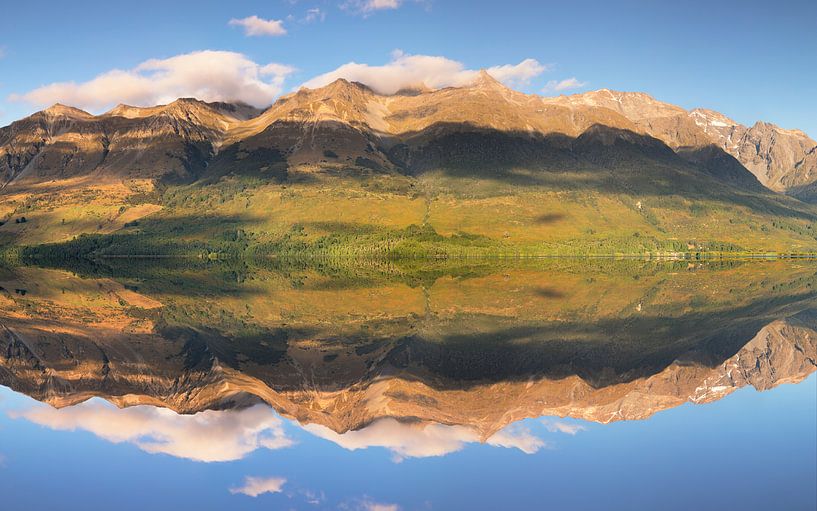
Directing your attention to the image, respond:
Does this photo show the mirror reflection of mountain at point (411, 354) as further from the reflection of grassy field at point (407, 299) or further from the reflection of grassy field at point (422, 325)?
the reflection of grassy field at point (407, 299)

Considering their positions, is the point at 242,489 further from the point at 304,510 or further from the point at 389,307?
the point at 389,307

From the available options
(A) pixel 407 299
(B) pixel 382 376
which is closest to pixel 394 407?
(B) pixel 382 376

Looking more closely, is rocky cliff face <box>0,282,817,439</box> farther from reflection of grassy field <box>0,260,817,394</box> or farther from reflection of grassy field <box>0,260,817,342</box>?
reflection of grassy field <box>0,260,817,342</box>

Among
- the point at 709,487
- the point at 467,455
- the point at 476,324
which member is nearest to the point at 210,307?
the point at 476,324

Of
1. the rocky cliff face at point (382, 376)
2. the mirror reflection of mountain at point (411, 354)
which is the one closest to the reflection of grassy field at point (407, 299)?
the mirror reflection of mountain at point (411, 354)

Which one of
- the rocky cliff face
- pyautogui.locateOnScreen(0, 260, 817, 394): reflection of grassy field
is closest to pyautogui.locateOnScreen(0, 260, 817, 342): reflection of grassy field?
pyautogui.locateOnScreen(0, 260, 817, 394): reflection of grassy field

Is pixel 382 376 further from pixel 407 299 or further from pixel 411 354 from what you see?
pixel 407 299

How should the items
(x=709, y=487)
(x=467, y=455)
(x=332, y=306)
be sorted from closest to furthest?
(x=709, y=487) → (x=467, y=455) → (x=332, y=306)
